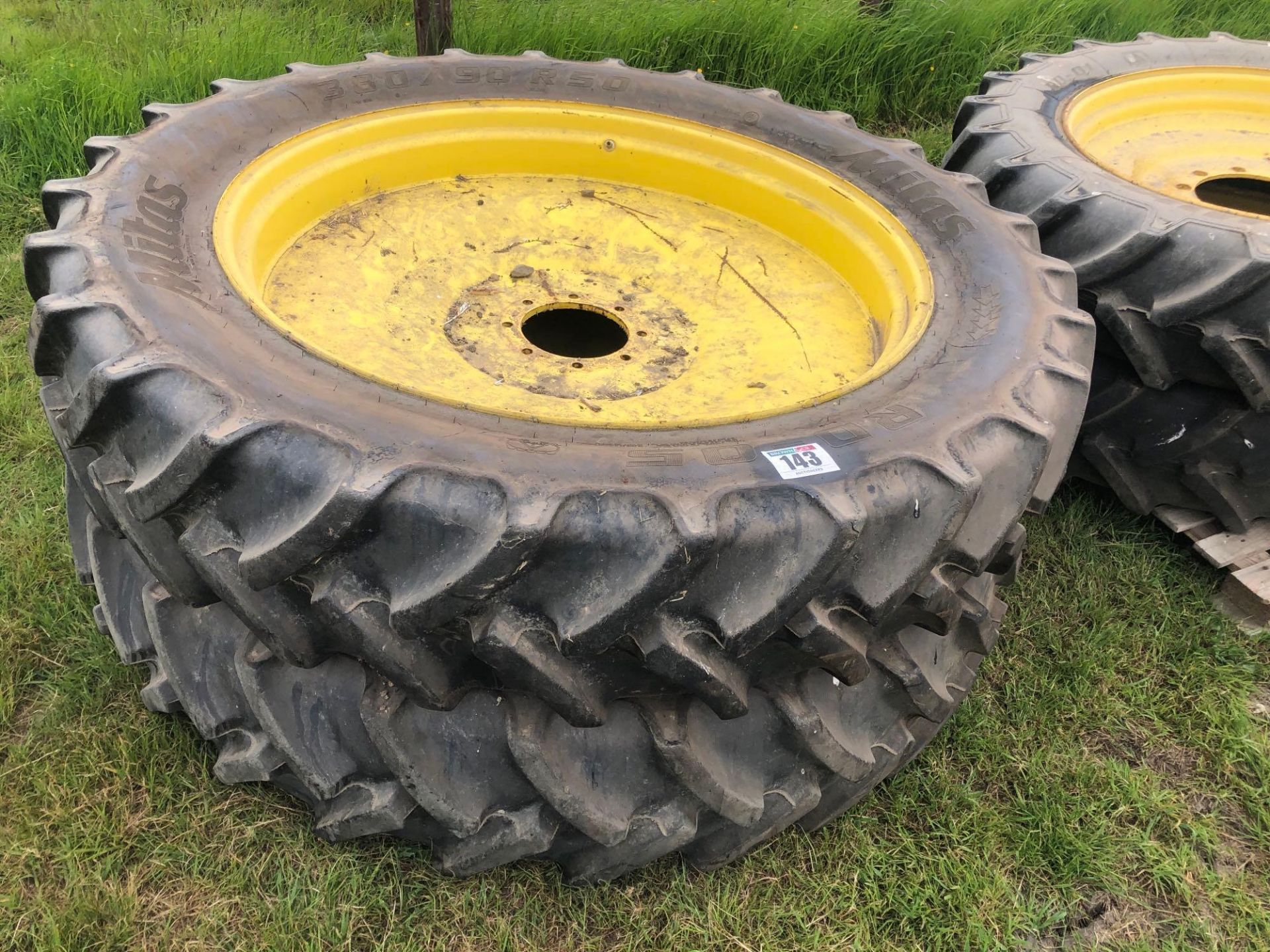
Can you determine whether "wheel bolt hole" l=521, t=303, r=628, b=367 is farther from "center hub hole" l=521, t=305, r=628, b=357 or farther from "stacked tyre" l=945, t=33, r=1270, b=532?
"stacked tyre" l=945, t=33, r=1270, b=532

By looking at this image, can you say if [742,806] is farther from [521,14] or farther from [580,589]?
[521,14]

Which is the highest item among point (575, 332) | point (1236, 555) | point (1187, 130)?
point (1187, 130)

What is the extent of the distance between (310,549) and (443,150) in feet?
4.75

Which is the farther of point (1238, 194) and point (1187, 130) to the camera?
point (1187, 130)

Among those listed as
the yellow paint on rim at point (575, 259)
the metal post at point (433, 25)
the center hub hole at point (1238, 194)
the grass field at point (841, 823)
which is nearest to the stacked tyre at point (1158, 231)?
the center hub hole at point (1238, 194)

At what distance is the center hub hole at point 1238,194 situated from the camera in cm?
287

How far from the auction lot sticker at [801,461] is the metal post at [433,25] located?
2590 mm

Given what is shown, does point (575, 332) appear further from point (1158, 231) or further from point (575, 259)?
point (1158, 231)

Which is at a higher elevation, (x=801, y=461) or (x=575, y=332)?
(x=801, y=461)

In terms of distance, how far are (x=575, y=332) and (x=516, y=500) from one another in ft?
4.07

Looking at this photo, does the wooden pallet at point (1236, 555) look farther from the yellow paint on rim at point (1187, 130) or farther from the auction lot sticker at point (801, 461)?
the auction lot sticker at point (801, 461)

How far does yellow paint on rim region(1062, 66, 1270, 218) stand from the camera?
2799 millimetres

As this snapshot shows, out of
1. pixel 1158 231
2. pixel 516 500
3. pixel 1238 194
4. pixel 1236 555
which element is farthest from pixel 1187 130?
pixel 516 500

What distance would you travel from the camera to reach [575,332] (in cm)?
233
